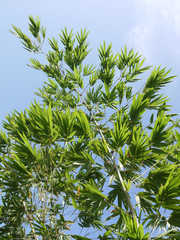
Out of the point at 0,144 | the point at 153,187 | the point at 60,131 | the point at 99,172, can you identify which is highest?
the point at 0,144

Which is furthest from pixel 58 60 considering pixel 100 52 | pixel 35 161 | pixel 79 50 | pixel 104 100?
pixel 35 161

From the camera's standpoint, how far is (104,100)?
9.29ft

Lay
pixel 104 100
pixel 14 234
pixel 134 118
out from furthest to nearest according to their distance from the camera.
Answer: pixel 104 100, pixel 14 234, pixel 134 118

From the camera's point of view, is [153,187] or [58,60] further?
[58,60]

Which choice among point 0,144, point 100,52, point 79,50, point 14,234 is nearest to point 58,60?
point 79,50

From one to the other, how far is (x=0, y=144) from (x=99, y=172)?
55.9 inches

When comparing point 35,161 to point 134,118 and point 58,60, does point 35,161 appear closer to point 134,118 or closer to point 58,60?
point 134,118

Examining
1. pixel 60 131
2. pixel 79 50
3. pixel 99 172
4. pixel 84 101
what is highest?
pixel 79 50

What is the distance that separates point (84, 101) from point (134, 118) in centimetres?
107

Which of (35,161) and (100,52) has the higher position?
(100,52)

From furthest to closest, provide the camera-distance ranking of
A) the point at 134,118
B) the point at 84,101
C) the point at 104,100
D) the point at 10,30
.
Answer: the point at 10,30
the point at 84,101
the point at 104,100
the point at 134,118

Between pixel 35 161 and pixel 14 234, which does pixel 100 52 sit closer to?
pixel 35 161

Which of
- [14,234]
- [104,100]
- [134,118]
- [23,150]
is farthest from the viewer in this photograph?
[104,100]

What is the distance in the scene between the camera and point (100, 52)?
3502mm
